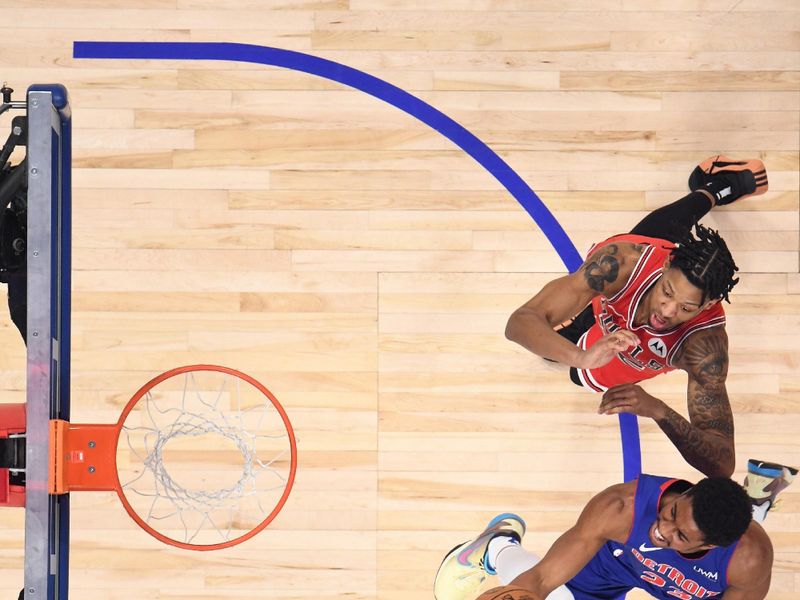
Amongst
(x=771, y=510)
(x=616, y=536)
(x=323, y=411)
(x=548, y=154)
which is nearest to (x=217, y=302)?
(x=323, y=411)

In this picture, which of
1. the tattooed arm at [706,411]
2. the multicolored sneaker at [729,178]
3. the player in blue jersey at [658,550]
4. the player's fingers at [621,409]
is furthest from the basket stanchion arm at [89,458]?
the multicolored sneaker at [729,178]

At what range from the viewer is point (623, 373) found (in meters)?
3.58

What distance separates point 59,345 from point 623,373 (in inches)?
87.6

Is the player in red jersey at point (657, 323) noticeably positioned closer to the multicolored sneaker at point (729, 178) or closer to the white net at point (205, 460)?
the multicolored sneaker at point (729, 178)

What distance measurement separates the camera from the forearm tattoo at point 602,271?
314 cm

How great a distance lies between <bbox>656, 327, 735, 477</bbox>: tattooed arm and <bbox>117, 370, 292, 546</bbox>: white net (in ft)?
5.48

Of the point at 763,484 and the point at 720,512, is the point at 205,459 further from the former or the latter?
the point at 763,484

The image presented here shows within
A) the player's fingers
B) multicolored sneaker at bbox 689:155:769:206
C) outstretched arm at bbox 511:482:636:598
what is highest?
multicolored sneaker at bbox 689:155:769:206

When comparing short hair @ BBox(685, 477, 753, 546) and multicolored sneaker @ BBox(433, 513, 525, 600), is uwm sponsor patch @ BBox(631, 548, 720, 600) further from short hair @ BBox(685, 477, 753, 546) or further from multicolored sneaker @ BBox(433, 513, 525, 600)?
multicolored sneaker @ BBox(433, 513, 525, 600)

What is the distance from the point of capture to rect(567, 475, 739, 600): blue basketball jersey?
10.3 ft

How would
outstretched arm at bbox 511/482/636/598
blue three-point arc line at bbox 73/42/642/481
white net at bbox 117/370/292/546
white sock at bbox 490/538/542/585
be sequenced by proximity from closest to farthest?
outstretched arm at bbox 511/482/636/598 → white sock at bbox 490/538/542/585 → white net at bbox 117/370/292/546 → blue three-point arc line at bbox 73/42/642/481

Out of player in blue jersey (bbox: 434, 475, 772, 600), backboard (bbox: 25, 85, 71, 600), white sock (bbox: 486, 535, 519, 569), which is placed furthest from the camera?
white sock (bbox: 486, 535, 519, 569)

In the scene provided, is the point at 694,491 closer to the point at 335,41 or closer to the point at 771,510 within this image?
the point at 771,510

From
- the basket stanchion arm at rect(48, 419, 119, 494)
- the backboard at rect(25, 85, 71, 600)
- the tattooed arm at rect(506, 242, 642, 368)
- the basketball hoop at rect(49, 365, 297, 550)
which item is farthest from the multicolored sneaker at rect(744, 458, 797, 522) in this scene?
the backboard at rect(25, 85, 71, 600)
